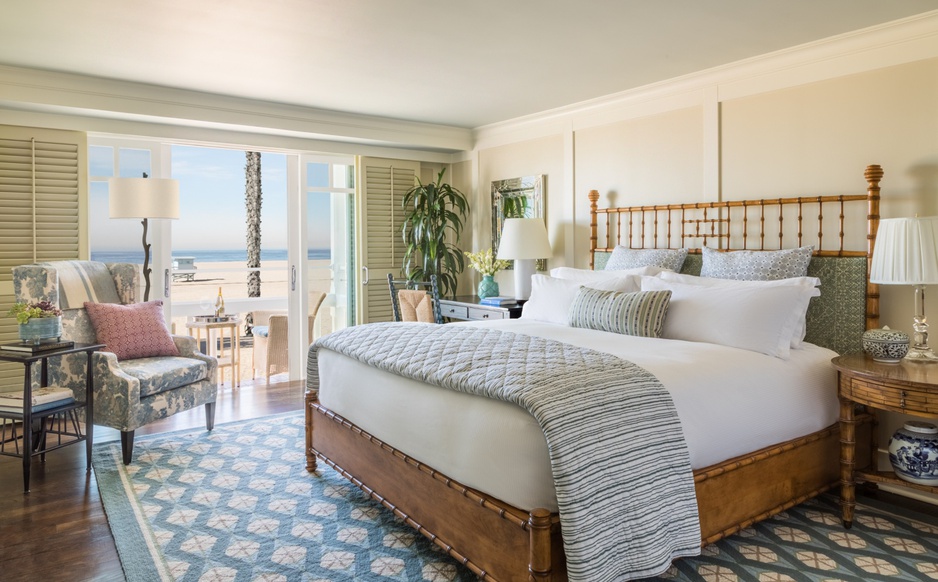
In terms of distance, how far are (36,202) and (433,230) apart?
3.14m

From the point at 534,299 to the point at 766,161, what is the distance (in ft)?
5.39

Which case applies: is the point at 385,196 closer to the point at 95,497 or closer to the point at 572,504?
the point at 95,497

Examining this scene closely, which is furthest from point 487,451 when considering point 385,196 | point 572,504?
point 385,196

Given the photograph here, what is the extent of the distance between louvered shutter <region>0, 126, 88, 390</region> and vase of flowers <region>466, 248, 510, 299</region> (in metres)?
3.08

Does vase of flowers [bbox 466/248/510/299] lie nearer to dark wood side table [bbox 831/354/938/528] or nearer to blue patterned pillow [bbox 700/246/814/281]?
blue patterned pillow [bbox 700/246/814/281]

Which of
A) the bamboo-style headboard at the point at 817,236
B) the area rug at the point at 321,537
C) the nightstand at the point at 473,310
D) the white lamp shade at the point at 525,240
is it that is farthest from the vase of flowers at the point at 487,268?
the area rug at the point at 321,537

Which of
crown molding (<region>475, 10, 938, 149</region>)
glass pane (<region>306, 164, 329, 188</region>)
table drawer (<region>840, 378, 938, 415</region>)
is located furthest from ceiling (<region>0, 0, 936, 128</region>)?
table drawer (<region>840, 378, 938, 415</region>)

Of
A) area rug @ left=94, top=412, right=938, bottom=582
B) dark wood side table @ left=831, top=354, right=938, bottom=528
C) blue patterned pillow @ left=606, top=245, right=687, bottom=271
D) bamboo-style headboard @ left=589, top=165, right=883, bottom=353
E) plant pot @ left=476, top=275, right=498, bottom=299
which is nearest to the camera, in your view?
area rug @ left=94, top=412, right=938, bottom=582

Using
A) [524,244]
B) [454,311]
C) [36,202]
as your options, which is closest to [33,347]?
[36,202]

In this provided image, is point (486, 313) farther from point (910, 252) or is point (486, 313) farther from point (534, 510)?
point (534, 510)

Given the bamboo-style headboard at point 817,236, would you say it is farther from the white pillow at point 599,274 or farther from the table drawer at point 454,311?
the table drawer at point 454,311

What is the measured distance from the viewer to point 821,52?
340cm

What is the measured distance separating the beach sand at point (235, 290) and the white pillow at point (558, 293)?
2.50m

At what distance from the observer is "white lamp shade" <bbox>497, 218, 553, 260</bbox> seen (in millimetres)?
4957
